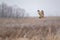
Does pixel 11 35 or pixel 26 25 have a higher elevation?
pixel 26 25

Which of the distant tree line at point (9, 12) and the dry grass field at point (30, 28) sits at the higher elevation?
the distant tree line at point (9, 12)

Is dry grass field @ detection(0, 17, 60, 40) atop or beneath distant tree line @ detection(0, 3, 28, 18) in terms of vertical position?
beneath

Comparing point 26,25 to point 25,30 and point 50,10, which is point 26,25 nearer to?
point 25,30

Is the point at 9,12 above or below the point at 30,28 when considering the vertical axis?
above

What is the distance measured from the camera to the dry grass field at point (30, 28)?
148cm

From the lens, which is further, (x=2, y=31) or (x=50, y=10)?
(x=50, y=10)

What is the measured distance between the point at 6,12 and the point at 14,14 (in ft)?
0.32

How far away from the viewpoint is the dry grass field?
4.84 ft

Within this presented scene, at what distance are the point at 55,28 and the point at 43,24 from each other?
153 mm

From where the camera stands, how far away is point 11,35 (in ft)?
4.83

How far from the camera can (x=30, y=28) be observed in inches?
60.2

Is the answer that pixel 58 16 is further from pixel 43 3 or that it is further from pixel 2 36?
pixel 2 36

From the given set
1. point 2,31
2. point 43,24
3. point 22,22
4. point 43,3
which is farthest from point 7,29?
point 43,3

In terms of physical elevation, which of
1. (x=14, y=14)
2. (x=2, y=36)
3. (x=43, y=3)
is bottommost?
(x=2, y=36)
